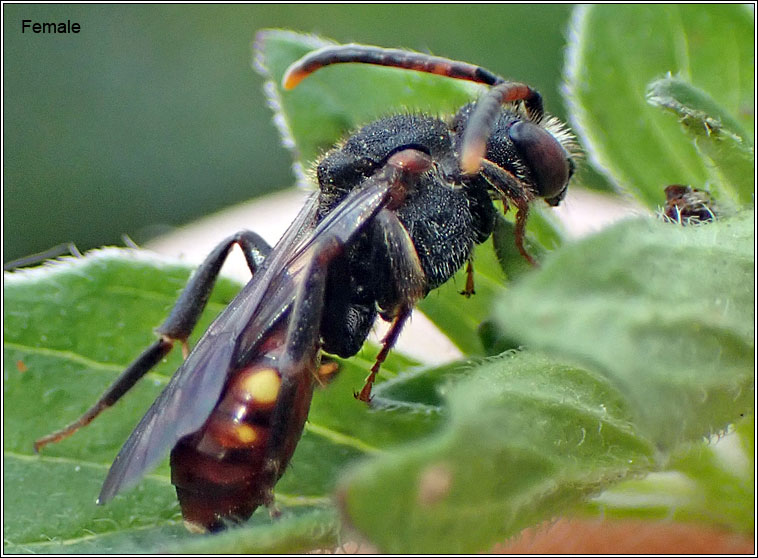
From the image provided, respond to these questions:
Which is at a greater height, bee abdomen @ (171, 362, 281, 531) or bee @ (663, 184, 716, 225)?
bee @ (663, 184, 716, 225)

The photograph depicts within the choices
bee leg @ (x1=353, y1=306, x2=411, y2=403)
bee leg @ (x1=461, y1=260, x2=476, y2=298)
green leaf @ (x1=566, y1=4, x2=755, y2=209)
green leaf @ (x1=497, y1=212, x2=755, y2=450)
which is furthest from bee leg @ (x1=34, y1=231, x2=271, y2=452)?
green leaf @ (x1=497, y1=212, x2=755, y2=450)

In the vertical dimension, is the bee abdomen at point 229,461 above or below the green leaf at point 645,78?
below

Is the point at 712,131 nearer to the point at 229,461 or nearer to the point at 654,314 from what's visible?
the point at 654,314

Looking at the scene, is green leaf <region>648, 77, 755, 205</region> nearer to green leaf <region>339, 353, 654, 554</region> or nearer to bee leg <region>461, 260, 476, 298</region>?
green leaf <region>339, 353, 654, 554</region>

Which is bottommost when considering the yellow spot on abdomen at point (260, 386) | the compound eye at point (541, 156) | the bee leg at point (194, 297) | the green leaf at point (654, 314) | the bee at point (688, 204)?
the yellow spot on abdomen at point (260, 386)

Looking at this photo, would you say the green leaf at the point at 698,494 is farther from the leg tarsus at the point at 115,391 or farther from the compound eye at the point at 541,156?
the leg tarsus at the point at 115,391

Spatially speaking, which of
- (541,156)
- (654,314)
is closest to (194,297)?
(541,156)

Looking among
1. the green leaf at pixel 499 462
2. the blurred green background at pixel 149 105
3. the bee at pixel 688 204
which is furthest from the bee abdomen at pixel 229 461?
the blurred green background at pixel 149 105
